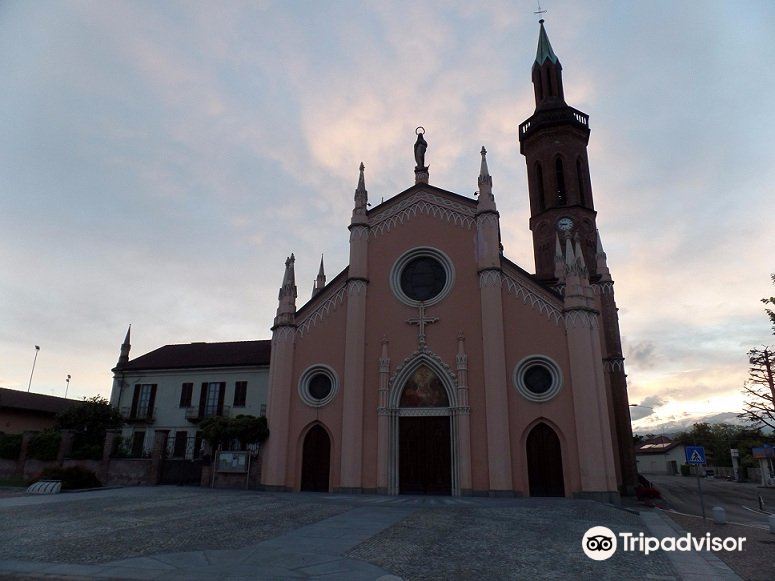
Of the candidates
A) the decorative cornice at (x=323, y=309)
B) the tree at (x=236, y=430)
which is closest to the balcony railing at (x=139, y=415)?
the tree at (x=236, y=430)

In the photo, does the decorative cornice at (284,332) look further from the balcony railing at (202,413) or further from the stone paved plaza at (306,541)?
the balcony railing at (202,413)

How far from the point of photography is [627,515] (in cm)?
1537

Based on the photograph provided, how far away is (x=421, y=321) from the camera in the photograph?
23.4 m

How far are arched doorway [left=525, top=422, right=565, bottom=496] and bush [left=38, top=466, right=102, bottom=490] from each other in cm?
1991

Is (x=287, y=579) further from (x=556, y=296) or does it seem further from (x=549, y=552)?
(x=556, y=296)

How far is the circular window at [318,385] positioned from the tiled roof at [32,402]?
23.7m

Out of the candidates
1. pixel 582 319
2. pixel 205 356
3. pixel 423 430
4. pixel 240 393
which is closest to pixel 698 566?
pixel 582 319

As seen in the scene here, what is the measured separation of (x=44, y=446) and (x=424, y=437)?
20869 millimetres

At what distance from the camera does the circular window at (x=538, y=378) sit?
2089 cm

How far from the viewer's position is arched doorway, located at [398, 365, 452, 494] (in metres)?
21.7

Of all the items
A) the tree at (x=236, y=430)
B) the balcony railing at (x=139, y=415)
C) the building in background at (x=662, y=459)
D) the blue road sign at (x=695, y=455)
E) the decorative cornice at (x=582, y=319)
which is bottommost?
the building in background at (x=662, y=459)

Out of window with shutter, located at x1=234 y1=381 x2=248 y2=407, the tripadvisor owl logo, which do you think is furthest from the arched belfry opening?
window with shutter, located at x1=234 y1=381 x2=248 y2=407

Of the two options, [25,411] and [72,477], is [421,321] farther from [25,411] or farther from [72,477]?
[25,411]

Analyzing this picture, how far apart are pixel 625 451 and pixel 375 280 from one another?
54.1ft
